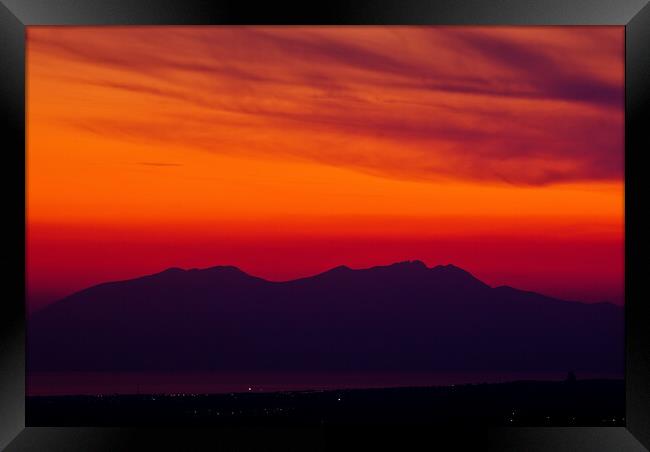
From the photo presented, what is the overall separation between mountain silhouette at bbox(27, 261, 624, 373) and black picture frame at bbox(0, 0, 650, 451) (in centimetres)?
604

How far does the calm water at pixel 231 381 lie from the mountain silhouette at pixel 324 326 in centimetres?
11

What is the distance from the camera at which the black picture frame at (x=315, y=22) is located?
2.52 metres

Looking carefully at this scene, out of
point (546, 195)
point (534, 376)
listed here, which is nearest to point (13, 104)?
point (546, 195)

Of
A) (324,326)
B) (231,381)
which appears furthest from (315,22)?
(324,326)

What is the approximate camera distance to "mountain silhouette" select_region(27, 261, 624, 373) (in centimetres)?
943

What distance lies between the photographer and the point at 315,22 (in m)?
2.53

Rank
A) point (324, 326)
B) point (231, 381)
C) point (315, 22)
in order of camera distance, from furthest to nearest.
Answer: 1. point (324, 326)
2. point (231, 381)
3. point (315, 22)

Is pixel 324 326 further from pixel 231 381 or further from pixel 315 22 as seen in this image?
pixel 315 22

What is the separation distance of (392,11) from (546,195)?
18.1 ft

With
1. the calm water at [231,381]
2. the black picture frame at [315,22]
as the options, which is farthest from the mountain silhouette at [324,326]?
the black picture frame at [315,22]

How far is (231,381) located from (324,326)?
1306 millimetres

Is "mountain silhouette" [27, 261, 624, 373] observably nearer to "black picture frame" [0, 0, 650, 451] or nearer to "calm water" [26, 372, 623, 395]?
"calm water" [26, 372, 623, 395]

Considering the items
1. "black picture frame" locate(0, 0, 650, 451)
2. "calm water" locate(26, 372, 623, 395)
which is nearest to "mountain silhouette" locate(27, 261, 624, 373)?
"calm water" locate(26, 372, 623, 395)

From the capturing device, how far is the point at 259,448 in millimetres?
2596
